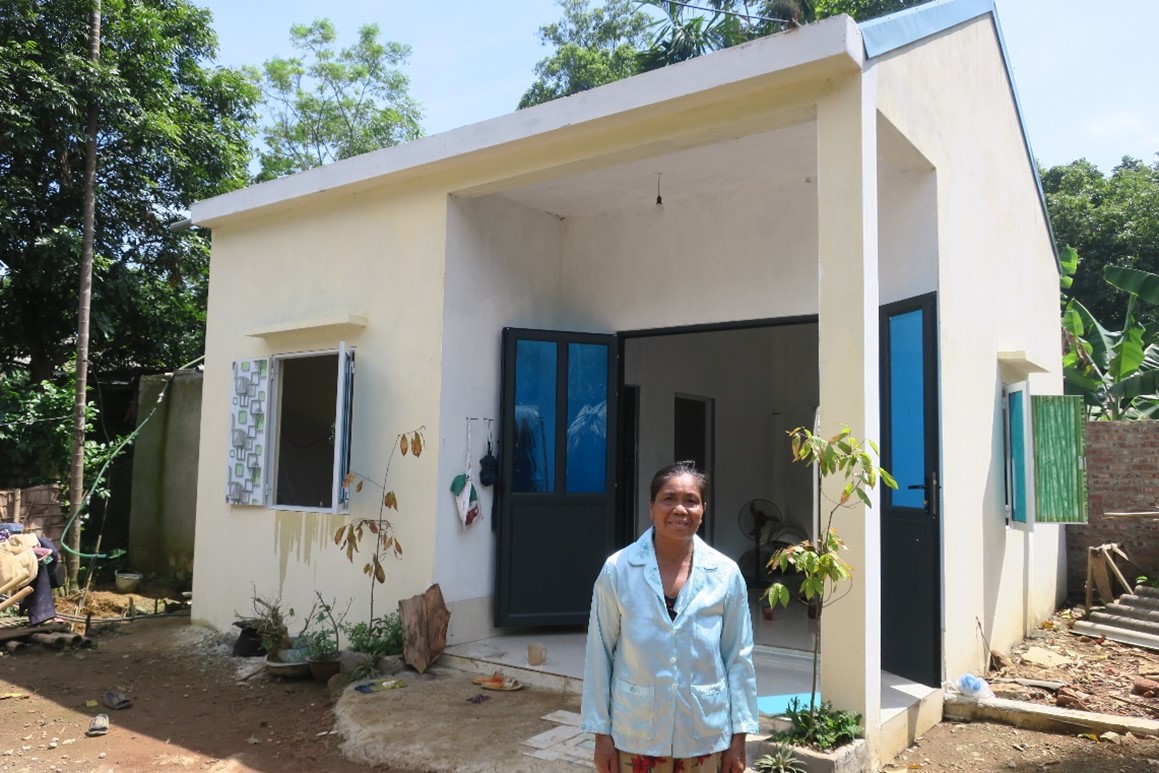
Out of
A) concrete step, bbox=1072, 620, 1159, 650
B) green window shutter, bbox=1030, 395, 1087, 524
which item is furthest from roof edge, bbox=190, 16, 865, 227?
concrete step, bbox=1072, 620, 1159, 650

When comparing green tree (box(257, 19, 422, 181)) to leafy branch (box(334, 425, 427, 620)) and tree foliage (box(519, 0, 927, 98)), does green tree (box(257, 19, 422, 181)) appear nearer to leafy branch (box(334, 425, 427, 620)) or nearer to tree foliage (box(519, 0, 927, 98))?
tree foliage (box(519, 0, 927, 98))

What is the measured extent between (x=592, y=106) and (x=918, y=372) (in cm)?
247

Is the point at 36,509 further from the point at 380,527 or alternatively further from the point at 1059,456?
the point at 1059,456

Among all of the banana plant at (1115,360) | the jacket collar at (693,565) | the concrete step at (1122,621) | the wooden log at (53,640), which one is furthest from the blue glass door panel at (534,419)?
the banana plant at (1115,360)

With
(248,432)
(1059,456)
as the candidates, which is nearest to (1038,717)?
(1059,456)

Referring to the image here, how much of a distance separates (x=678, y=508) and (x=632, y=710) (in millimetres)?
554

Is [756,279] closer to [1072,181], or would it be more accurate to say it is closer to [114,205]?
[114,205]

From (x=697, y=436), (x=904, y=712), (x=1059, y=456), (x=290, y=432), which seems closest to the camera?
(x=904, y=712)

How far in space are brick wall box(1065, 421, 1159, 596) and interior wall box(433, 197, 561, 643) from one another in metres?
6.20

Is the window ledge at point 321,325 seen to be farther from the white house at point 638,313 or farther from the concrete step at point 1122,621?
the concrete step at point 1122,621

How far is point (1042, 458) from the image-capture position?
626 cm

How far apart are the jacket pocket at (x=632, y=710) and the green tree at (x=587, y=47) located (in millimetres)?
18188

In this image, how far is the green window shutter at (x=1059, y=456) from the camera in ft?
20.5

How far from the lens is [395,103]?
22922 mm
